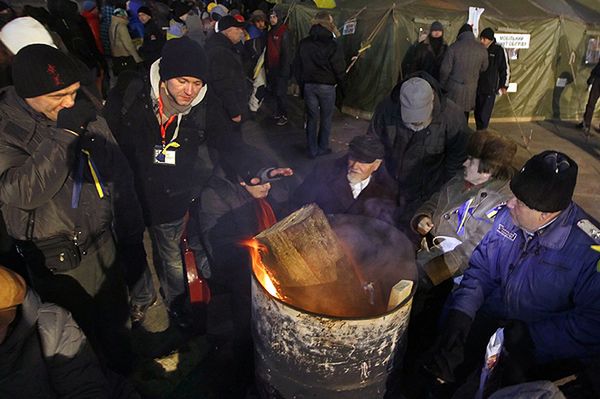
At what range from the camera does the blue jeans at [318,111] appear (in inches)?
292

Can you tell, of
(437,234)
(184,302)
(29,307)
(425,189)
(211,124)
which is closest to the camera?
(29,307)

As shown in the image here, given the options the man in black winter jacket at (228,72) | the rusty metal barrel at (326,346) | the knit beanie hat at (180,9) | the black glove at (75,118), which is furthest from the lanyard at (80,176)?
the knit beanie hat at (180,9)

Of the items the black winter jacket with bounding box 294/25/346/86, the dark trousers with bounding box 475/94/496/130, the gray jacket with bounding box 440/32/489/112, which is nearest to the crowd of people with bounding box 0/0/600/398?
the black winter jacket with bounding box 294/25/346/86

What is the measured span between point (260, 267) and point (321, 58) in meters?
5.27

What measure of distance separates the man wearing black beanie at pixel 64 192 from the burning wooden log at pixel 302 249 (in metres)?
1.13

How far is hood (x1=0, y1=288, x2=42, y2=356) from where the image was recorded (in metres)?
2.07

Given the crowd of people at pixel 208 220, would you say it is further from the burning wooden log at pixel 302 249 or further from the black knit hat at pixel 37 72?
the burning wooden log at pixel 302 249

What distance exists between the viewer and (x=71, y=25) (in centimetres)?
802

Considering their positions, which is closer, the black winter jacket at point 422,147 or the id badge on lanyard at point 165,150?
the id badge on lanyard at point 165,150

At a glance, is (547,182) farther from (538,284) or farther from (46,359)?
(46,359)

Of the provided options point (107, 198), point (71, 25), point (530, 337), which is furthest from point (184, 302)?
point (71, 25)

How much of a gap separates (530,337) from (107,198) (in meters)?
2.66

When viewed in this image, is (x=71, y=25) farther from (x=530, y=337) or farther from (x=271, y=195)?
(x=530, y=337)

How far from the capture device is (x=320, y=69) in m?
7.22
